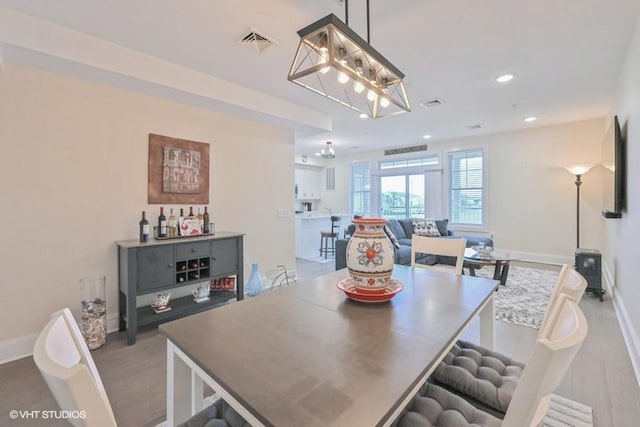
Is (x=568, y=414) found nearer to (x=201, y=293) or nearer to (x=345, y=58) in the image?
(x=345, y=58)

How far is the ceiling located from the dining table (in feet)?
6.59

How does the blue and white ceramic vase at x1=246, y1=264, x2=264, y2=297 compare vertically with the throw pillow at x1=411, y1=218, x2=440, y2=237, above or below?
below

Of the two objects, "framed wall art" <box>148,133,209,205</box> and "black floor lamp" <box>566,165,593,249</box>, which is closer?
"framed wall art" <box>148,133,209,205</box>

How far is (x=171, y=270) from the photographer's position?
9.14ft

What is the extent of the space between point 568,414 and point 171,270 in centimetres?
319

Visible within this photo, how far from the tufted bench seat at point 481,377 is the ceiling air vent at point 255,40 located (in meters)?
2.64

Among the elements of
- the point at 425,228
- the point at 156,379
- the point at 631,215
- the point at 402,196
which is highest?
the point at 402,196

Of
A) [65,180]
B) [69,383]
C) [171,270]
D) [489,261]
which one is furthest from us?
[489,261]

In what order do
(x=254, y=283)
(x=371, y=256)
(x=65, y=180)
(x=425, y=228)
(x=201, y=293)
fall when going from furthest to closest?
(x=425, y=228)
(x=254, y=283)
(x=201, y=293)
(x=65, y=180)
(x=371, y=256)

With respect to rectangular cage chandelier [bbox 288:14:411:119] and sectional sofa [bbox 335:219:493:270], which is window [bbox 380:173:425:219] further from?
rectangular cage chandelier [bbox 288:14:411:119]

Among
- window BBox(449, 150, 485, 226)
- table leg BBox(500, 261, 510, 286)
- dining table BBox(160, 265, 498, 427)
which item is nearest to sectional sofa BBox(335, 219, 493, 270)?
window BBox(449, 150, 485, 226)

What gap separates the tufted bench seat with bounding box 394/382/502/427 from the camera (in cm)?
99

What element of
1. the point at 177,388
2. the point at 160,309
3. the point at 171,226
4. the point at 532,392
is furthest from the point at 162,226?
the point at 532,392

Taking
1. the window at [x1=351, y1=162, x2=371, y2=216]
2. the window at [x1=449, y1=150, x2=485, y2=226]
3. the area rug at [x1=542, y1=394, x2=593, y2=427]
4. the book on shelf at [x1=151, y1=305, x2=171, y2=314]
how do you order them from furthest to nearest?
the window at [x1=351, y1=162, x2=371, y2=216] → the window at [x1=449, y1=150, x2=485, y2=226] → the book on shelf at [x1=151, y1=305, x2=171, y2=314] → the area rug at [x1=542, y1=394, x2=593, y2=427]
